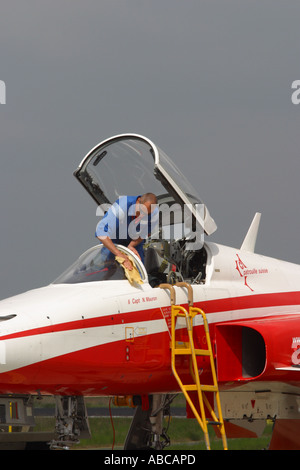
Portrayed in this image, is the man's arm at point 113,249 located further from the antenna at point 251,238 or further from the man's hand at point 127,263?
the antenna at point 251,238

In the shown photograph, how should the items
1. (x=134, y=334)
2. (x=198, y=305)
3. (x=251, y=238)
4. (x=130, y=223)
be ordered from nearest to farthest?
(x=134, y=334) → (x=198, y=305) → (x=130, y=223) → (x=251, y=238)

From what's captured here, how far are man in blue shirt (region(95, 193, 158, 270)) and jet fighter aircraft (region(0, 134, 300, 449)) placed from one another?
20cm

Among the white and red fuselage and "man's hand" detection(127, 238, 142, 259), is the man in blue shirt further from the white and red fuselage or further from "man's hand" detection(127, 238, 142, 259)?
the white and red fuselage

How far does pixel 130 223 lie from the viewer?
453 inches

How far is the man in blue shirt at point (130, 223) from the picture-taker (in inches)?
446

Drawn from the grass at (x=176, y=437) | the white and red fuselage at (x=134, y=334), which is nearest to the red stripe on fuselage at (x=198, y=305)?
the white and red fuselage at (x=134, y=334)

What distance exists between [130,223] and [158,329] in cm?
164

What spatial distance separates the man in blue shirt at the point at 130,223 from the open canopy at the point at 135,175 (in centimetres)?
27

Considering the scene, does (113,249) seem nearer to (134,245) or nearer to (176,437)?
(134,245)

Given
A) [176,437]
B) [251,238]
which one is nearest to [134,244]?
[251,238]

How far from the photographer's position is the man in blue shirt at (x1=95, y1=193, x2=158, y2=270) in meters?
11.3

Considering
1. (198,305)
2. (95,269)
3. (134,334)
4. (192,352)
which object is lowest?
(192,352)

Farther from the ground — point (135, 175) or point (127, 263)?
point (135, 175)

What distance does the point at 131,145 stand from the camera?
12.0m
